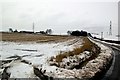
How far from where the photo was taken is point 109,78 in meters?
10.6

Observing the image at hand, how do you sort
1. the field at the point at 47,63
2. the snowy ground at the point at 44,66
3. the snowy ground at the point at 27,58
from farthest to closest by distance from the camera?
the snowy ground at the point at 27,58, the field at the point at 47,63, the snowy ground at the point at 44,66

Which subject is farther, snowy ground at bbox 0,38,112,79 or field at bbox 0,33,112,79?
field at bbox 0,33,112,79

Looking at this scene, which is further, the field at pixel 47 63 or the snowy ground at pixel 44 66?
the field at pixel 47 63

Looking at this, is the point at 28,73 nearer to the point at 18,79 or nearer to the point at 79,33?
the point at 18,79

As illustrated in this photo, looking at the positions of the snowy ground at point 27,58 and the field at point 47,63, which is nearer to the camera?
the field at point 47,63

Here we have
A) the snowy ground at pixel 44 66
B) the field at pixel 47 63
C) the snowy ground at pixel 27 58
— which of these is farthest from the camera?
the snowy ground at pixel 27 58

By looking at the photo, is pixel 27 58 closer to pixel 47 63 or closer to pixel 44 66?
pixel 47 63

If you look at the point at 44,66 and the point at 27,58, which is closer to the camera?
the point at 44,66

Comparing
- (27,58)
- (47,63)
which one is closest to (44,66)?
(47,63)

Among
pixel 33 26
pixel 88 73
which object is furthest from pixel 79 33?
pixel 88 73

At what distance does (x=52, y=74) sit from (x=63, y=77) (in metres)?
1.00

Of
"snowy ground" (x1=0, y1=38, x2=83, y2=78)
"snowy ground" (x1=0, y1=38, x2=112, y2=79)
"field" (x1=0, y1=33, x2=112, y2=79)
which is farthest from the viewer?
"snowy ground" (x1=0, y1=38, x2=83, y2=78)

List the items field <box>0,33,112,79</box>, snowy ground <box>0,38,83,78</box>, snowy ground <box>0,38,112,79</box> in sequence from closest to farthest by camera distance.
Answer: snowy ground <box>0,38,112,79</box>, field <box>0,33,112,79</box>, snowy ground <box>0,38,83,78</box>

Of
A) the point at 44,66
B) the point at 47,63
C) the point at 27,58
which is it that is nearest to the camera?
the point at 44,66
